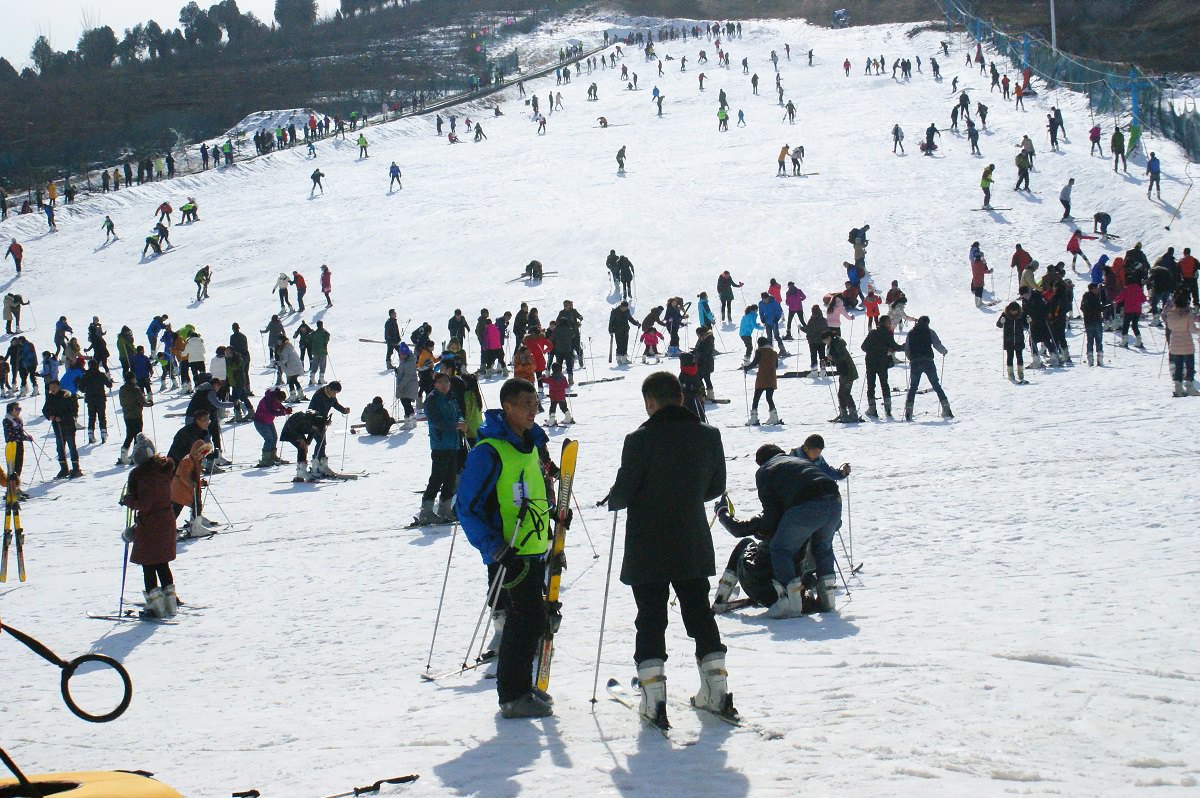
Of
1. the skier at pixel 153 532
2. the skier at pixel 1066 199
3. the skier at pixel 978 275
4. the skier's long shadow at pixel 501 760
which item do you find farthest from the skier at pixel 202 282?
the skier's long shadow at pixel 501 760

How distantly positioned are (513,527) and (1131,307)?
15.4 metres

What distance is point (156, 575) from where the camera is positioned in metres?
8.30

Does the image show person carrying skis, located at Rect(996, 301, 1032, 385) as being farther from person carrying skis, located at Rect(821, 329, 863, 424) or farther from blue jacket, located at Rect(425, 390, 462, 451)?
blue jacket, located at Rect(425, 390, 462, 451)

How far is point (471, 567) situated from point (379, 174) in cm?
3601

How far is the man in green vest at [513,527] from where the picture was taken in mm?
5102

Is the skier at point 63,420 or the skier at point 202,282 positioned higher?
the skier at point 202,282

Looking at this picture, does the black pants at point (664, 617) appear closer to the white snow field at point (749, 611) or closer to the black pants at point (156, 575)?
the white snow field at point (749, 611)

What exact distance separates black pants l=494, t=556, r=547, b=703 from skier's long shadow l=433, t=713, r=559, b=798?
6.5 inches

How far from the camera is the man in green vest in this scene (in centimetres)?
510

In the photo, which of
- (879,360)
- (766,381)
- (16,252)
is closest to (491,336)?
(766,381)

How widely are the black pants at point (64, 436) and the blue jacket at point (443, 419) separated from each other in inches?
287

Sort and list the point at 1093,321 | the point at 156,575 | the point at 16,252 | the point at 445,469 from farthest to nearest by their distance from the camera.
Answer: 1. the point at 16,252
2. the point at 1093,321
3. the point at 445,469
4. the point at 156,575

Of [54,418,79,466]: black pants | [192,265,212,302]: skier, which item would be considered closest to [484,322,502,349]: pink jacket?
[54,418,79,466]: black pants

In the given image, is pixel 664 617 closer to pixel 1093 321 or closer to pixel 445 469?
pixel 445 469
